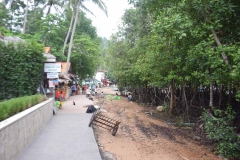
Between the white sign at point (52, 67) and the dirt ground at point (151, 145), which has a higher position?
the white sign at point (52, 67)

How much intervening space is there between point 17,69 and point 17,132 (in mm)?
6584

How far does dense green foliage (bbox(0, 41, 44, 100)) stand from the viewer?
1072cm

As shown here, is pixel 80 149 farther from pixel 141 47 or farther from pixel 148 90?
pixel 148 90

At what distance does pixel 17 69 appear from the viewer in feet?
35.3

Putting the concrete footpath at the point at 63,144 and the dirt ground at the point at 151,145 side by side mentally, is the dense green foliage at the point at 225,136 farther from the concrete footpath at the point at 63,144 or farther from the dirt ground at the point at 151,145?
the concrete footpath at the point at 63,144

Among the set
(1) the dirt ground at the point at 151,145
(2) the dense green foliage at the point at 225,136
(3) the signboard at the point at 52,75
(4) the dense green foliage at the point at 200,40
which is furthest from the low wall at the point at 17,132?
(2) the dense green foliage at the point at 225,136

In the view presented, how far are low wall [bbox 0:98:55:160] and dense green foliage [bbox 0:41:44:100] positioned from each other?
4.05 m

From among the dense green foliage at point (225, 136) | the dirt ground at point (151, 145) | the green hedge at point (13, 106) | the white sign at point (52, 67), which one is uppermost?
the white sign at point (52, 67)

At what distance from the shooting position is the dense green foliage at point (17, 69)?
10.7 m

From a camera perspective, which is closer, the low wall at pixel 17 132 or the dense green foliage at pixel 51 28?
the low wall at pixel 17 132

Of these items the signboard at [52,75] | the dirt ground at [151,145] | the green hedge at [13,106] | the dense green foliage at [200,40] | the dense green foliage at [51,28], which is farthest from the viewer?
the dense green foliage at [51,28]

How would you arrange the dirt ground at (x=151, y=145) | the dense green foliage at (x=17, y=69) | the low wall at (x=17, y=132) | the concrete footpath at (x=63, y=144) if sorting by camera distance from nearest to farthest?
the low wall at (x=17, y=132) < the concrete footpath at (x=63, y=144) < the dirt ground at (x=151, y=145) < the dense green foliage at (x=17, y=69)

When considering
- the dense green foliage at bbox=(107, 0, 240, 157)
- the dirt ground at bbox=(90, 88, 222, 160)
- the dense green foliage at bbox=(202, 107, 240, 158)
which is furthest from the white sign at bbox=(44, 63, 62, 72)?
the dense green foliage at bbox=(202, 107, 240, 158)

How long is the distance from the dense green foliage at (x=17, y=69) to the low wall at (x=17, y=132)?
159 inches
